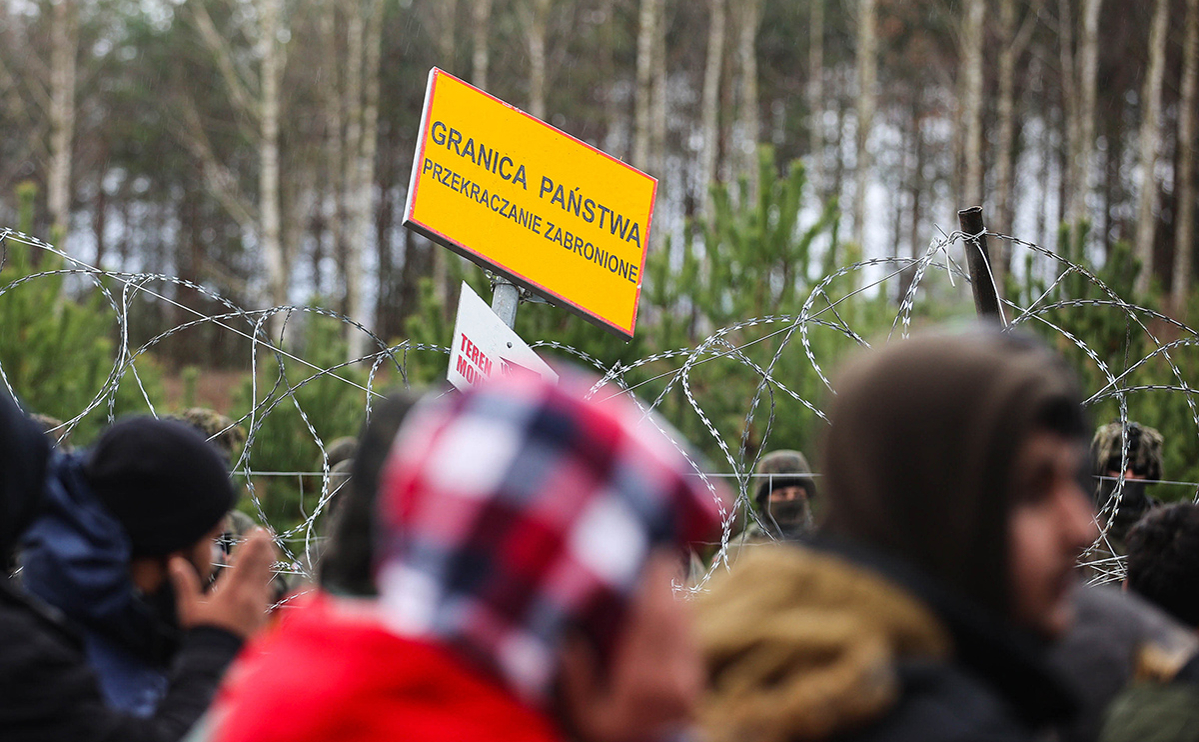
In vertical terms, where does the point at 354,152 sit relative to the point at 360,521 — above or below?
above

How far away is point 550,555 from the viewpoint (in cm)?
78

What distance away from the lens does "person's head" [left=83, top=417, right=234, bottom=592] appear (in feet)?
5.64

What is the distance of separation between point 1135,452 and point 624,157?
20.5 meters

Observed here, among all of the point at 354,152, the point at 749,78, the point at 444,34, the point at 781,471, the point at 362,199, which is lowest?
the point at 781,471

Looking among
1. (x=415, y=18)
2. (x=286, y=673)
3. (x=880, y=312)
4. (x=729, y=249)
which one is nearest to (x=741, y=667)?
(x=286, y=673)

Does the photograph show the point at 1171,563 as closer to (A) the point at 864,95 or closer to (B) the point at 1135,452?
(B) the point at 1135,452

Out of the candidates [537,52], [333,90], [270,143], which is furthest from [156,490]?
[333,90]

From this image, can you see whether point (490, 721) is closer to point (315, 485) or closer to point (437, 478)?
point (437, 478)

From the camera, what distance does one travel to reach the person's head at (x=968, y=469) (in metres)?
0.98

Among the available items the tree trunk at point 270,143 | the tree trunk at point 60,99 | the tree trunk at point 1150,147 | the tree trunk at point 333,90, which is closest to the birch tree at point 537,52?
the tree trunk at point 333,90

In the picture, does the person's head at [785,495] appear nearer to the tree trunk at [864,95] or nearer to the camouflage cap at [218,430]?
the camouflage cap at [218,430]

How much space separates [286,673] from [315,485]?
249 inches

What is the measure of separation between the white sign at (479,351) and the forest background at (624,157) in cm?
331

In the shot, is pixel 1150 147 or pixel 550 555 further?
pixel 1150 147
